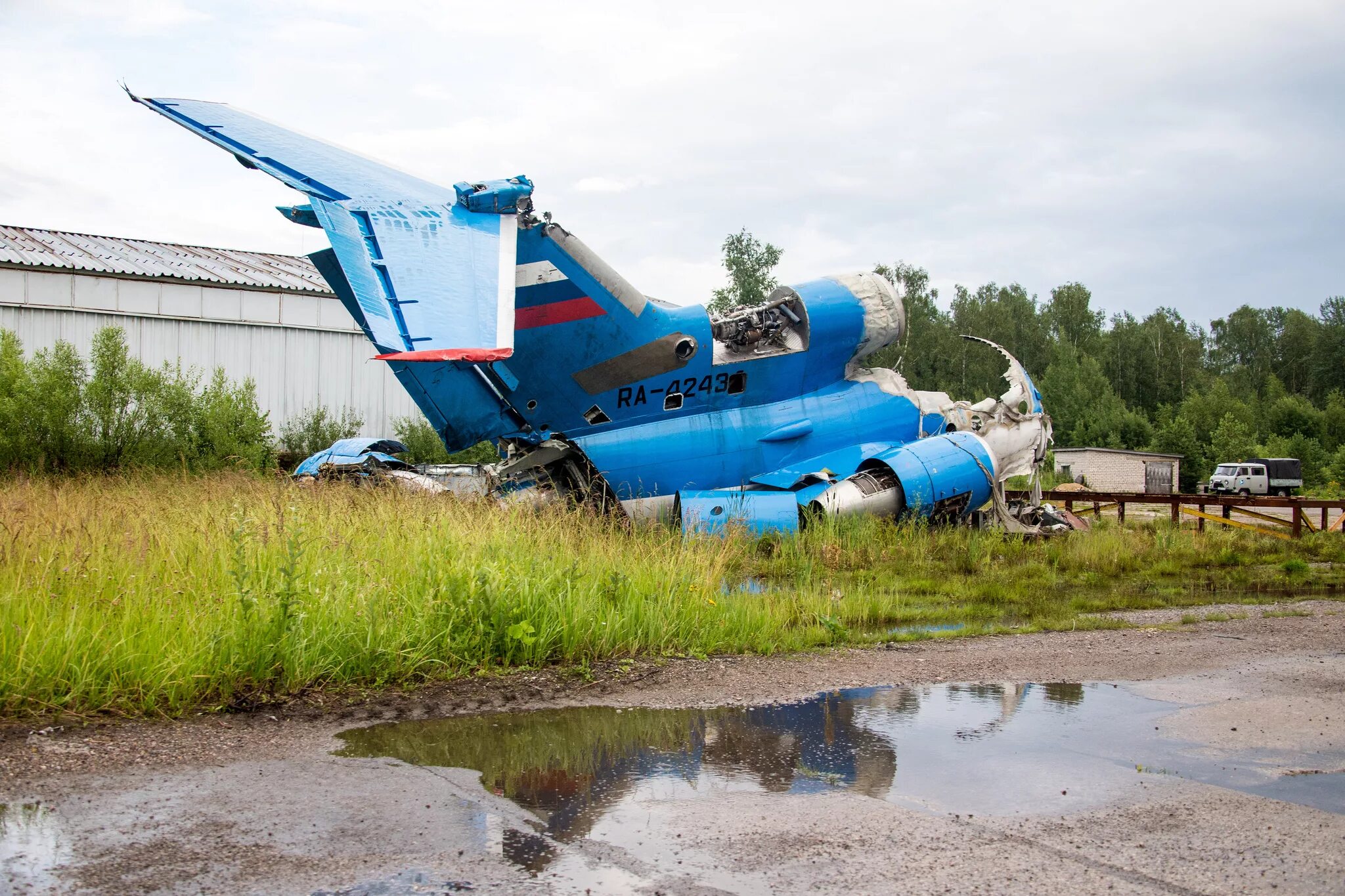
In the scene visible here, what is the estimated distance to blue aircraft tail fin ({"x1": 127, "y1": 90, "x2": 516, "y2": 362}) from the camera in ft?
21.2

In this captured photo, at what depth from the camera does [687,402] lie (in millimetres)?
13016

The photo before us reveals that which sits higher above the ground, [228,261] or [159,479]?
[228,261]

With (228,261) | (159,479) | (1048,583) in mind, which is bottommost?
(1048,583)

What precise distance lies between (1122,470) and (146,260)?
40.0 metres

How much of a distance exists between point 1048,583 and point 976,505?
90.7 inches

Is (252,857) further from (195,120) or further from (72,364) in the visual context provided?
(72,364)

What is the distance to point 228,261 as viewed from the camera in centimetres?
2788

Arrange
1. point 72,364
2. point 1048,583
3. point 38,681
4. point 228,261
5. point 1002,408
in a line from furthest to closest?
point 228,261, point 72,364, point 1002,408, point 1048,583, point 38,681

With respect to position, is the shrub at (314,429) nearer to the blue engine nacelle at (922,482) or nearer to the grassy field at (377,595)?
the grassy field at (377,595)

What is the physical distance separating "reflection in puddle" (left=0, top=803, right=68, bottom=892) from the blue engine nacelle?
9.94m

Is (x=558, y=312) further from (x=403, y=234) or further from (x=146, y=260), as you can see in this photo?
(x=146, y=260)

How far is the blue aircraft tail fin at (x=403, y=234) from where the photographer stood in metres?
6.46

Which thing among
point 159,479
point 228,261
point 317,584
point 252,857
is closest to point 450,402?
point 159,479

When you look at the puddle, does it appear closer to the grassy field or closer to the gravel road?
the grassy field
